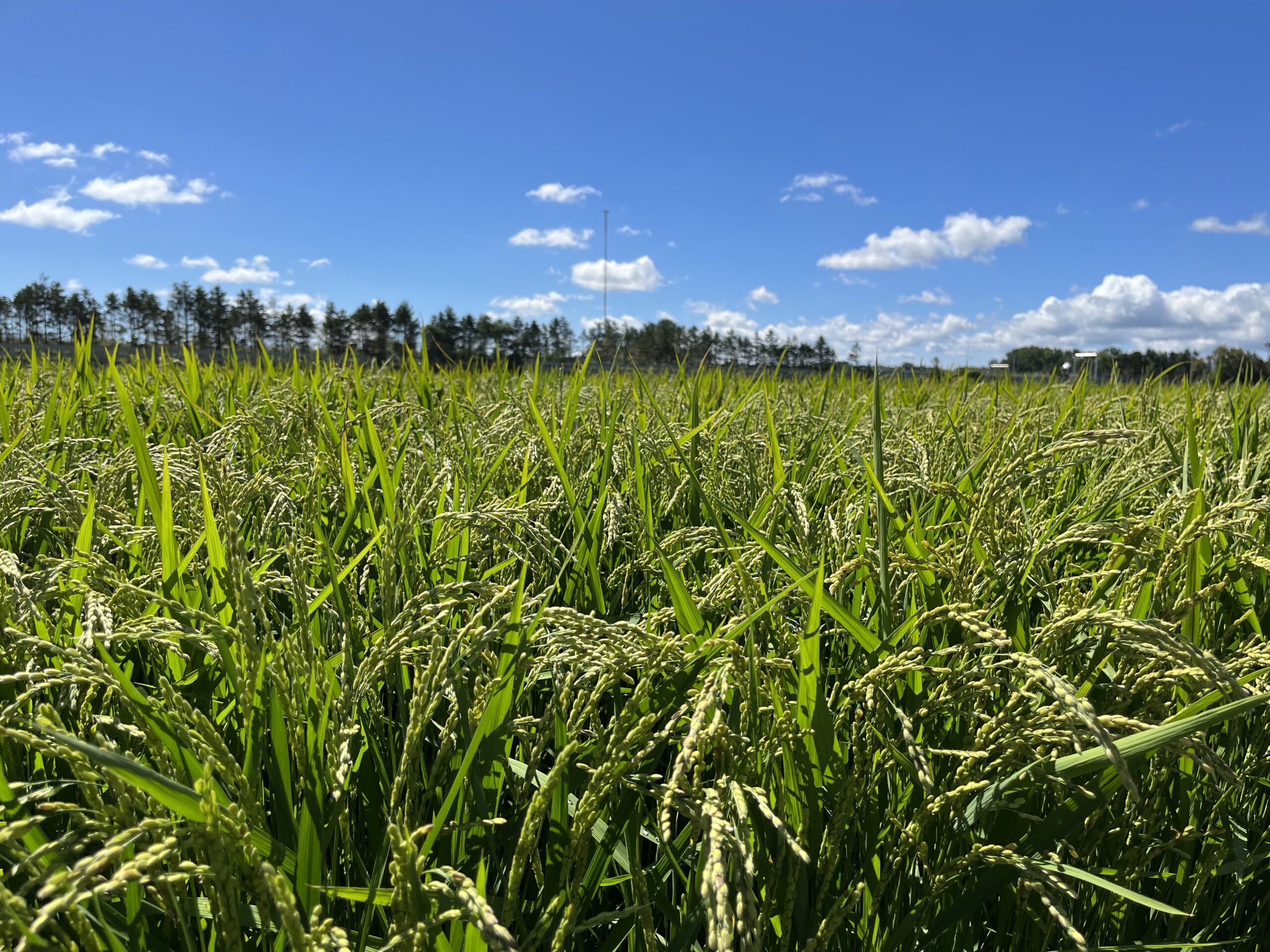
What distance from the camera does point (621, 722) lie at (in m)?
0.75

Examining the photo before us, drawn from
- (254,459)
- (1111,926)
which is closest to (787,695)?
(1111,926)

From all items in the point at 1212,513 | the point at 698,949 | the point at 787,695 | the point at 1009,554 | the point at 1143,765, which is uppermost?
the point at 1212,513

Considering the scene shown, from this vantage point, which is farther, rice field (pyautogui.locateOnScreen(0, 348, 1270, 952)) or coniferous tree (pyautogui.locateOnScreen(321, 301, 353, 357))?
coniferous tree (pyautogui.locateOnScreen(321, 301, 353, 357))

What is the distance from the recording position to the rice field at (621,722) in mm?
743

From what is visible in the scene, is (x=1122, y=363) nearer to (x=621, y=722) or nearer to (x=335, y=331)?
(x=621, y=722)

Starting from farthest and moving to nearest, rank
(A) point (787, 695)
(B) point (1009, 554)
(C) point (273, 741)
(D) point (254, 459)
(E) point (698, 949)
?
(D) point (254, 459) → (B) point (1009, 554) → (A) point (787, 695) → (E) point (698, 949) → (C) point (273, 741)

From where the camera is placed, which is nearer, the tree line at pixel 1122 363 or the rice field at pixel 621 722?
the rice field at pixel 621 722

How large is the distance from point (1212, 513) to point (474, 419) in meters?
2.62

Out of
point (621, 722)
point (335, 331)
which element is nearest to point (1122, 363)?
point (621, 722)

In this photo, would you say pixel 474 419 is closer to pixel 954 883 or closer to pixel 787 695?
pixel 787 695

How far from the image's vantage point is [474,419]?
3.16m

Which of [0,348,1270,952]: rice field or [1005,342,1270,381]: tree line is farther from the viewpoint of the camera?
[1005,342,1270,381]: tree line

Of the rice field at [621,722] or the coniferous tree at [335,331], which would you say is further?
the coniferous tree at [335,331]

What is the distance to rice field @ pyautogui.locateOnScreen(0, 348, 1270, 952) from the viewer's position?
0.74m
